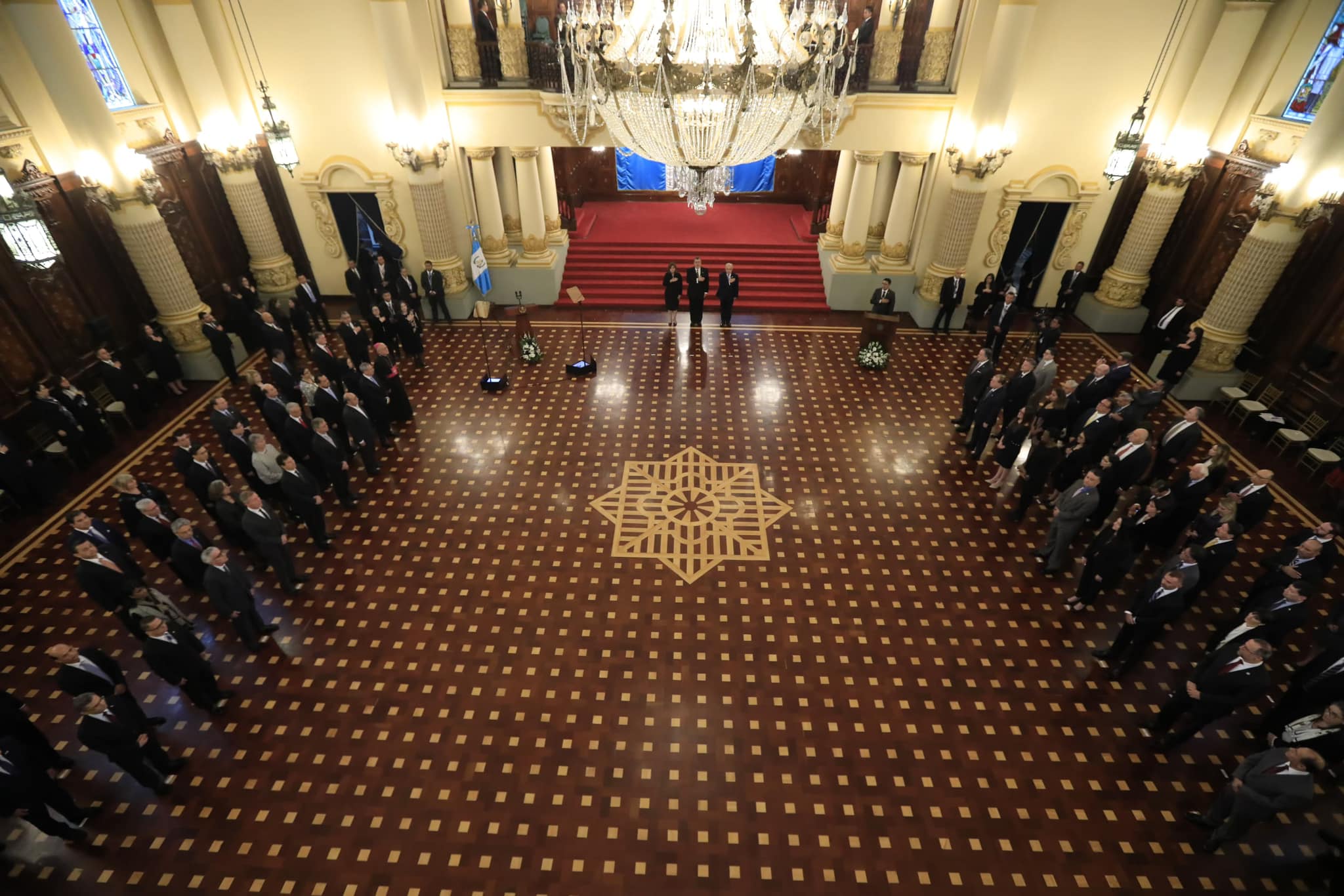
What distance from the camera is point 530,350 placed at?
36.8 ft

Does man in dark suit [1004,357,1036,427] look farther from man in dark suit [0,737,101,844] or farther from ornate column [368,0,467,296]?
man in dark suit [0,737,101,844]

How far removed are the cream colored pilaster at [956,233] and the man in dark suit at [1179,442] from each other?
17.8ft

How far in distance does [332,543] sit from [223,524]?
1134 millimetres

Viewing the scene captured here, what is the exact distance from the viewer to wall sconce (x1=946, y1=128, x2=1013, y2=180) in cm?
1091

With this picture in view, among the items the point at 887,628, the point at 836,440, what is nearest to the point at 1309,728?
the point at 887,628

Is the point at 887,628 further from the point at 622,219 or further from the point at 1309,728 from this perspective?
the point at 622,219

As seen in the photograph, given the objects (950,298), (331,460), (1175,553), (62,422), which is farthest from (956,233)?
(62,422)

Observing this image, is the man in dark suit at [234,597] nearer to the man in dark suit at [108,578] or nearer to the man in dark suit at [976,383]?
the man in dark suit at [108,578]

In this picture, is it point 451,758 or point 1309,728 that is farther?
point 451,758

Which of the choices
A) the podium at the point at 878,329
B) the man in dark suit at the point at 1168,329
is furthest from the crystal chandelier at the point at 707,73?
the man in dark suit at the point at 1168,329

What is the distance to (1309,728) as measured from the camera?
473cm

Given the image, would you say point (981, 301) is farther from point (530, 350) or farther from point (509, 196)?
point (509, 196)

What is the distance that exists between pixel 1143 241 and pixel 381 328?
13.8 metres

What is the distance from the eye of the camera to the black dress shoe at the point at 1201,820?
4957mm
